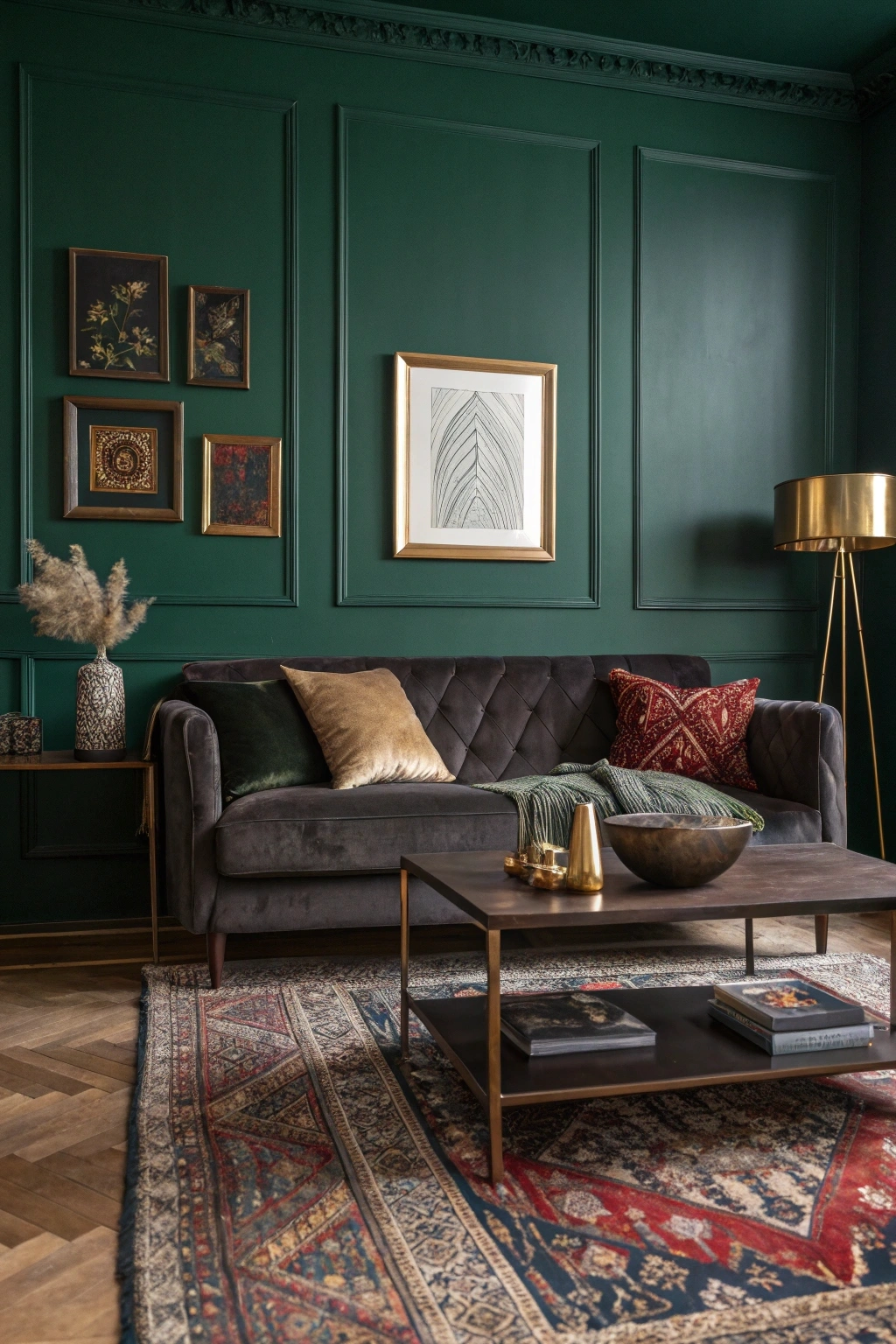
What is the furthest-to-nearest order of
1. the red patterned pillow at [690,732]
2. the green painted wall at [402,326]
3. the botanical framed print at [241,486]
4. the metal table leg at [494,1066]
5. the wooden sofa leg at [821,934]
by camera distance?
the botanical framed print at [241,486], the green painted wall at [402,326], the red patterned pillow at [690,732], the wooden sofa leg at [821,934], the metal table leg at [494,1066]

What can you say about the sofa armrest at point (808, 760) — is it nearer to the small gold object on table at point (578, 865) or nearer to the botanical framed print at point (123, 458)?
the small gold object on table at point (578, 865)

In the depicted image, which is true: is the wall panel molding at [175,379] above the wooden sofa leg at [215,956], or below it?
above

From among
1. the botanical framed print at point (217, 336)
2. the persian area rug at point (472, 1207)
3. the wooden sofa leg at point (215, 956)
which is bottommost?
the persian area rug at point (472, 1207)

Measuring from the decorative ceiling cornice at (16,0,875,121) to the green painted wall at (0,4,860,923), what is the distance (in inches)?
2.0

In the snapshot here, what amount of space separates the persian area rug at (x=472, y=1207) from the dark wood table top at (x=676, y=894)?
407 mm

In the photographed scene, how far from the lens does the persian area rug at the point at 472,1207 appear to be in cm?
134

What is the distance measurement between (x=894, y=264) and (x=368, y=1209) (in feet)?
13.1

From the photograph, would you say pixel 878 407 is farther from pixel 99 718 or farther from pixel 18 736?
pixel 18 736

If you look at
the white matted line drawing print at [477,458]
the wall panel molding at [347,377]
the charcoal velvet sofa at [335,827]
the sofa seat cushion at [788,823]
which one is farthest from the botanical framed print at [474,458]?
the sofa seat cushion at [788,823]

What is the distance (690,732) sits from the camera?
11.4ft

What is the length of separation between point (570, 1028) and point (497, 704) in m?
1.85

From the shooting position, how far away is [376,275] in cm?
384

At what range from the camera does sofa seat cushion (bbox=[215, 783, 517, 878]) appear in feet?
8.95

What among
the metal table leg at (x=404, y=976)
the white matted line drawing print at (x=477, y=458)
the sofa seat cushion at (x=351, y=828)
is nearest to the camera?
the metal table leg at (x=404, y=976)
